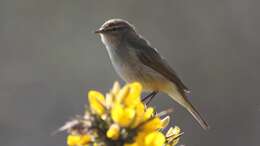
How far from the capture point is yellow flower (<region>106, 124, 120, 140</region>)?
2617mm

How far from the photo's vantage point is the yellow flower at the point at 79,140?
104 inches

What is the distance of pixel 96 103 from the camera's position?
2.73 metres

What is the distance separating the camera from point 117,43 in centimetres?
688

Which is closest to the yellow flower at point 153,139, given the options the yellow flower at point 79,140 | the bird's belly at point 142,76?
the yellow flower at point 79,140

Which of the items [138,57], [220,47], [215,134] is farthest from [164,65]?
[220,47]

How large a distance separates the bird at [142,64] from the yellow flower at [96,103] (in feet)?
12.6

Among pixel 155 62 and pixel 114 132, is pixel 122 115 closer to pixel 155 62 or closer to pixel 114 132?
pixel 114 132

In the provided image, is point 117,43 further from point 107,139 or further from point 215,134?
point 215,134

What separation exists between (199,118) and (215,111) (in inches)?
243

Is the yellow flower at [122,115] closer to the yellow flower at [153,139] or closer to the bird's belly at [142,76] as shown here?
the yellow flower at [153,139]

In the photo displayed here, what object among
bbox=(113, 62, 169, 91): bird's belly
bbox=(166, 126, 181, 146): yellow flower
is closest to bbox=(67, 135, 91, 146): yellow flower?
bbox=(166, 126, 181, 146): yellow flower

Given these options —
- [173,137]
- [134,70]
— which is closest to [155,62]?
[134,70]

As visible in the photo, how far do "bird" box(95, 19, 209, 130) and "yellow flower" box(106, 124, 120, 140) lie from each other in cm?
396

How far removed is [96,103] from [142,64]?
407 centimetres
